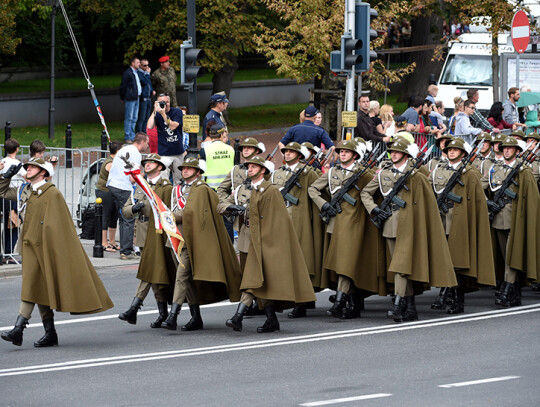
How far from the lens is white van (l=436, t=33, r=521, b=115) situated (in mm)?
29953

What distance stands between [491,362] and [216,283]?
3.26 meters

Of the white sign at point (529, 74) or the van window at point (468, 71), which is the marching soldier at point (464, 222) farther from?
the van window at point (468, 71)

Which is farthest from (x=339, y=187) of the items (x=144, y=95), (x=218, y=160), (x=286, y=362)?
(x=144, y=95)

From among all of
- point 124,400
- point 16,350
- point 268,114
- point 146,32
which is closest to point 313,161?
point 16,350

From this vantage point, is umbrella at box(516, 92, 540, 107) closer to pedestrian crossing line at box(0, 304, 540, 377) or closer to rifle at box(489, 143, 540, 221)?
rifle at box(489, 143, 540, 221)

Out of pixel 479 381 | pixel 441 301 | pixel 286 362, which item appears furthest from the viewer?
pixel 441 301

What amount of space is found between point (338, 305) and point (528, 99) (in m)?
11.6

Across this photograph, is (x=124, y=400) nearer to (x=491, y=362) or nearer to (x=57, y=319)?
(x=491, y=362)

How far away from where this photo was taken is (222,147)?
56.1 feet

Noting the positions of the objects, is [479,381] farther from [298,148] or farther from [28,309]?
[28,309]

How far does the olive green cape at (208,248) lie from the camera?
13016 mm

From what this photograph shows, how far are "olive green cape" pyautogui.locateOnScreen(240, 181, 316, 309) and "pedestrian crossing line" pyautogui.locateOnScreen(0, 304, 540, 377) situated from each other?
48 cm

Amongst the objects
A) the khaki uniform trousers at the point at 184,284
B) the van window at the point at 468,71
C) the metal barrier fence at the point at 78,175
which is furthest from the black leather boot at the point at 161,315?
the van window at the point at 468,71

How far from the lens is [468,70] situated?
3056cm
